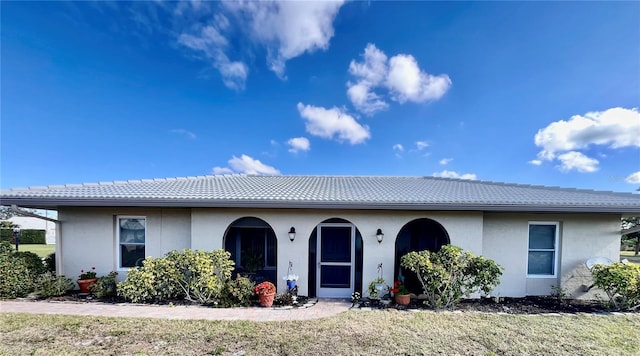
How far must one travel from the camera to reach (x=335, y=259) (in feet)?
28.5

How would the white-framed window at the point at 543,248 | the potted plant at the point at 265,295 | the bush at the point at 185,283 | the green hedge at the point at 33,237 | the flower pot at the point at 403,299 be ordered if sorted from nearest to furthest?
the potted plant at the point at 265,295, the bush at the point at 185,283, the flower pot at the point at 403,299, the white-framed window at the point at 543,248, the green hedge at the point at 33,237

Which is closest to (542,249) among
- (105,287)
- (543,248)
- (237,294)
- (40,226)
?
(543,248)

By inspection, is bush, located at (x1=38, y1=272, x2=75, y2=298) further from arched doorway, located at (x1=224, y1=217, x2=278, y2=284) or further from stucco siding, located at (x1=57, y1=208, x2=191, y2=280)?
arched doorway, located at (x1=224, y1=217, x2=278, y2=284)

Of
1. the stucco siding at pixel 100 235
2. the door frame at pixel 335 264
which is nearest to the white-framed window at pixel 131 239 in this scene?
the stucco siding at pixel 100 235

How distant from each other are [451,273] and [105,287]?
9.71 m

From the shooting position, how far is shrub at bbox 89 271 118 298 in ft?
25.6

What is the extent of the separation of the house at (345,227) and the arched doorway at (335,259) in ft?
0.10

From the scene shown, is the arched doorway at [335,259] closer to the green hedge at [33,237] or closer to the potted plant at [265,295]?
the potted plant at [265,295]

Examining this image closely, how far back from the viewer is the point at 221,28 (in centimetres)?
1170

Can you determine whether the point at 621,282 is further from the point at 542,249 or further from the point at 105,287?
the point at 105,287

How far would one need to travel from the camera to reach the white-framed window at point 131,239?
28.8 feet

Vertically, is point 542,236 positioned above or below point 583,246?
above

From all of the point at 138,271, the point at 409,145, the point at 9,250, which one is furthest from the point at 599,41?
the point at 9,250

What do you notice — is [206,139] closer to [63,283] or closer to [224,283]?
[63,283]
